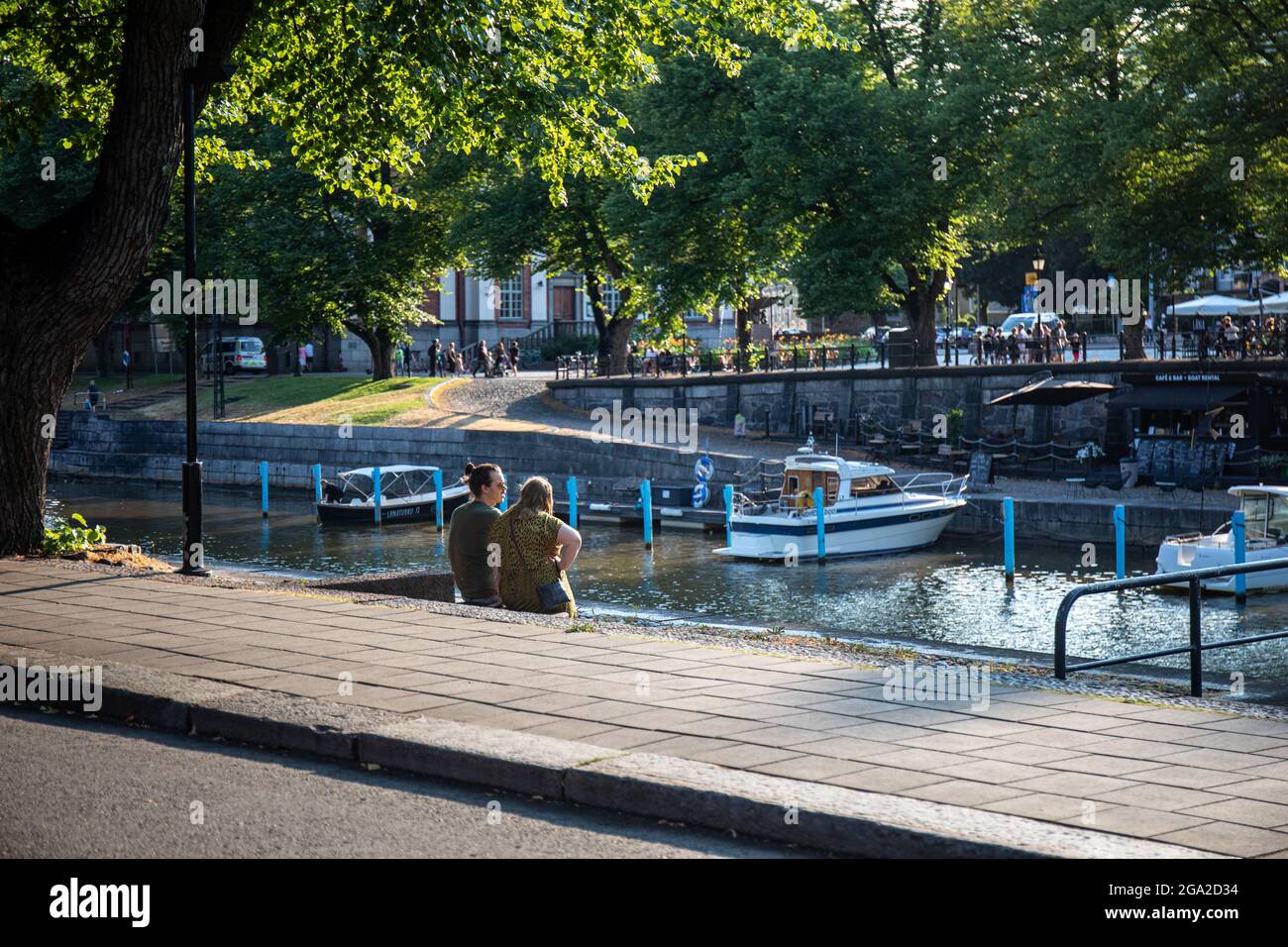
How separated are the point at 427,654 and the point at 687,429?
40.9 metres

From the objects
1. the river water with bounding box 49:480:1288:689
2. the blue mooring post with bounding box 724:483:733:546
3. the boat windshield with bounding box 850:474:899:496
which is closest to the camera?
the river water with bounding box 49:480:1288:689

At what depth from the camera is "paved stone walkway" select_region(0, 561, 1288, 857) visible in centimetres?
693

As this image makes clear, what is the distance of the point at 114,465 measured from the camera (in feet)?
188

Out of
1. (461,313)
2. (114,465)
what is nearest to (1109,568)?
(114,465)

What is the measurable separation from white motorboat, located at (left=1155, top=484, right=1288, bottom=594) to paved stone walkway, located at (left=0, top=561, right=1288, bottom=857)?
19.0 m

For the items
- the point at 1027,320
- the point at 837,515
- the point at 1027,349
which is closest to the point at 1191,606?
the point at 837,515

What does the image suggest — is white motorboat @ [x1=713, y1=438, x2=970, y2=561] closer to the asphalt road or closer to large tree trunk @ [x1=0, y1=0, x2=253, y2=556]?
large tree trunk @ [x1=0, y1=0, x2=253, y2=556]

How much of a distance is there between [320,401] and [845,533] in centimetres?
2978

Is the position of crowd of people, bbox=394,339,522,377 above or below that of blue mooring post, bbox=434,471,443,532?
above

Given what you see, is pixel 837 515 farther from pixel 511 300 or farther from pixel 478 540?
pixel 511 300

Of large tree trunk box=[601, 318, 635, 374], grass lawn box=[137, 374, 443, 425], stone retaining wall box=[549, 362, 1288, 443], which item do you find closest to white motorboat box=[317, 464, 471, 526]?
grass lawn box=[137, 374, 443, 425]

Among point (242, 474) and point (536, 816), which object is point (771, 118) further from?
point (536, 816)

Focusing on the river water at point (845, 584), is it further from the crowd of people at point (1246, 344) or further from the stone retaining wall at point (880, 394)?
the crowd of people at point (1246, 344)

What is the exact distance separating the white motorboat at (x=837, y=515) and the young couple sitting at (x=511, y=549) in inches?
796
